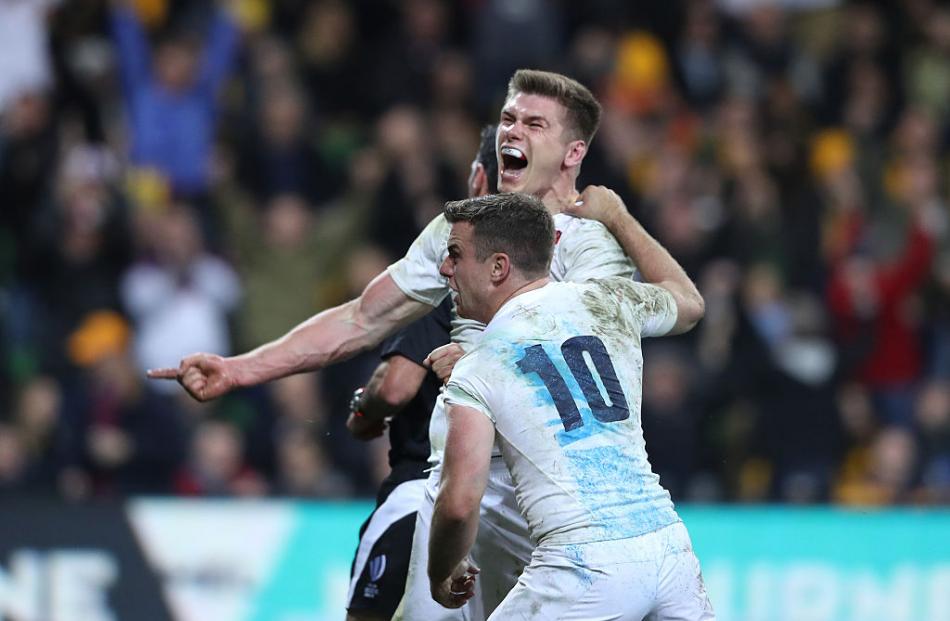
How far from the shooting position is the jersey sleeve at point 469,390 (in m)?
4.86

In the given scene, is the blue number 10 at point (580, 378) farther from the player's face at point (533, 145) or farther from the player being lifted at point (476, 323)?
the player's face at point (533, 145)

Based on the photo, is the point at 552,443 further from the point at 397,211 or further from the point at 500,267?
the point at 397,211

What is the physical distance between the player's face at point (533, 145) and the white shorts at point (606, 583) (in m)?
1.40

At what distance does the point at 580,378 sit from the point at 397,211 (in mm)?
6542

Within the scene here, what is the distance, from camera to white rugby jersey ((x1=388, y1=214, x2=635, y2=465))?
5.60m

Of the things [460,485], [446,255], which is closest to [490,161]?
[446,255]

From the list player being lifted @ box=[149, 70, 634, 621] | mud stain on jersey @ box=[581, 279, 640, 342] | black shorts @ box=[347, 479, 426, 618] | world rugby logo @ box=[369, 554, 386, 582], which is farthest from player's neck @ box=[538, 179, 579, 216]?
world rugby logo @ box=[369, 554, 386, 582]

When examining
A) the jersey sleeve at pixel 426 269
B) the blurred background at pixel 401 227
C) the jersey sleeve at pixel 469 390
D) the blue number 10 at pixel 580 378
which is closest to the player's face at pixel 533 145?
the jersey sleeve at pixel 426 269

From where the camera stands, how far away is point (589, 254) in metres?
5.60

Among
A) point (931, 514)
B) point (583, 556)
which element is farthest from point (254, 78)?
point (583, 556)

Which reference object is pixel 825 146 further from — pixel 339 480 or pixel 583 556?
A: pixel 583 556

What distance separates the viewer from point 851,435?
11.3 metres

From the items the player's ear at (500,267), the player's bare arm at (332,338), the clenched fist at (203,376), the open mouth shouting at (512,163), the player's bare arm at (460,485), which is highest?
the open mouth shouting at (512,163)

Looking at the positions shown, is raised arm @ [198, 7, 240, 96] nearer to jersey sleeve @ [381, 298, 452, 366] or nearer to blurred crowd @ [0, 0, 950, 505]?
blurred crowd @ [0, 0, 950, 505]
